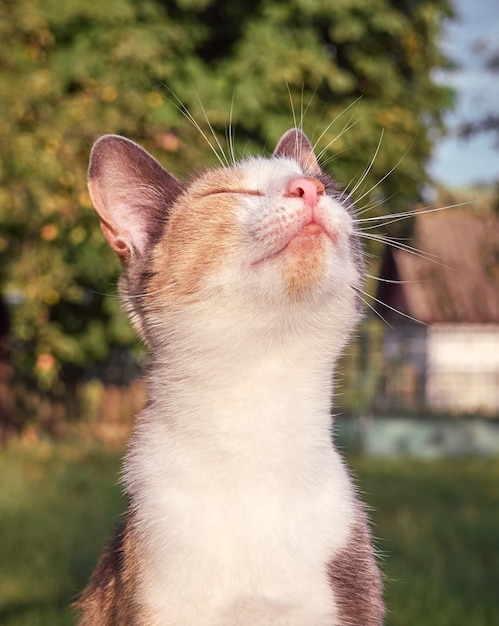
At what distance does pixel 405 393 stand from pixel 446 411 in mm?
769

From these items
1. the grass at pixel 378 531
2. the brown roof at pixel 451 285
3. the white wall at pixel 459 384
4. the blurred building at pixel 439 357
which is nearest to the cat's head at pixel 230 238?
the grass at pixel 378 531

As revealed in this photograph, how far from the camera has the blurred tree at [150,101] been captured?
361 inches

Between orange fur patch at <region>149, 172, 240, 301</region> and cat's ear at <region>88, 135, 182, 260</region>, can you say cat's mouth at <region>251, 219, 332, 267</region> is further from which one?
cat's ear at <region>88, 135, 182, 260</region>

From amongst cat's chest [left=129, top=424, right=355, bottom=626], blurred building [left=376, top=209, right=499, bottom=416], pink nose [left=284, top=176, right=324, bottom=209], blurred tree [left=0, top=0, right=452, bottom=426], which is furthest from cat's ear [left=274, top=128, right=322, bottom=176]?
blurred building [left=376, top=209, right=499, bottom=416]

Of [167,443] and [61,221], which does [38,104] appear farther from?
[167,443]

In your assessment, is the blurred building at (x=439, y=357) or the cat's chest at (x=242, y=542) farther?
the blurred building at (x=439, y=357)

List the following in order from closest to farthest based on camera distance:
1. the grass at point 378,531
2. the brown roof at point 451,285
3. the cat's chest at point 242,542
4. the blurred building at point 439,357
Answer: the cat's chest at point 242,542 → the grass at point 378,531 → the blurred building at point 439,357 → the brown roof at point 451,285

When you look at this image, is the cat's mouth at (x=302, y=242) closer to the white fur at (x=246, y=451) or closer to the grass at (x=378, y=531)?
the white fur at (x=246, y=451)

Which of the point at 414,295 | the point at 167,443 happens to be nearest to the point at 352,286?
the point at 167,443

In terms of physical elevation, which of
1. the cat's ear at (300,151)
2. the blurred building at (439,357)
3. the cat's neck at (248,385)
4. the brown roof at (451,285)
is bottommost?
the cat's neck at (248,385)

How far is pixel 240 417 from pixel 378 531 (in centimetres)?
607

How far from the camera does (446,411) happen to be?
52.9 ft

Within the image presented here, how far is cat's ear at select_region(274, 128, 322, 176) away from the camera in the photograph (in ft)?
9.88

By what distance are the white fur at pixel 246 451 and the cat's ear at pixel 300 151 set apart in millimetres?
258
